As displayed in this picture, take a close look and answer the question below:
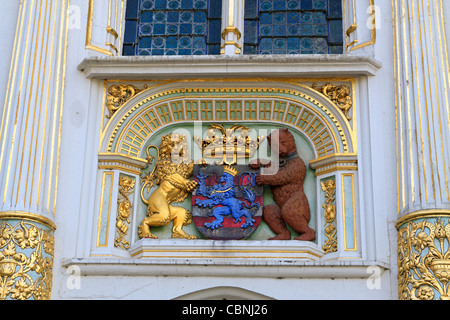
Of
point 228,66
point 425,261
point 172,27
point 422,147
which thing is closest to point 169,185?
point 228,66

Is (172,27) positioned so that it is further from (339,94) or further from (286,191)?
(286,191)

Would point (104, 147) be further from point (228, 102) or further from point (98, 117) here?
point (228, 102)

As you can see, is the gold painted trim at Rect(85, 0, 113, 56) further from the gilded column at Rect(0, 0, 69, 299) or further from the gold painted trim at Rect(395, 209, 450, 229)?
the gold painted trim at Rect(395, 209, 450, 229)

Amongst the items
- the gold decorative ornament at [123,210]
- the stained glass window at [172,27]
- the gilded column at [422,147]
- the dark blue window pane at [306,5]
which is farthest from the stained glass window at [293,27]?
the gold decorative ornament at [123,210]

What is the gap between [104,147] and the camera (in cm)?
1099

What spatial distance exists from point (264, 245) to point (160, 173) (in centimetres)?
151

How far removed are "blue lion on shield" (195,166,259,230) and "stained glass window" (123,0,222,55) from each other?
5.87ft

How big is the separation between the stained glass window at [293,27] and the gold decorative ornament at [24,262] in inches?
145

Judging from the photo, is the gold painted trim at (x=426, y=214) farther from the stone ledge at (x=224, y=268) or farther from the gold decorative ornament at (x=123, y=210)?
the gold decorative ornament at (x=123, y=210)

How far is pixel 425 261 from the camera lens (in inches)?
375

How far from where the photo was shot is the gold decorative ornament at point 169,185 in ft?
35.3

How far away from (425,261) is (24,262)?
13.1 feet
